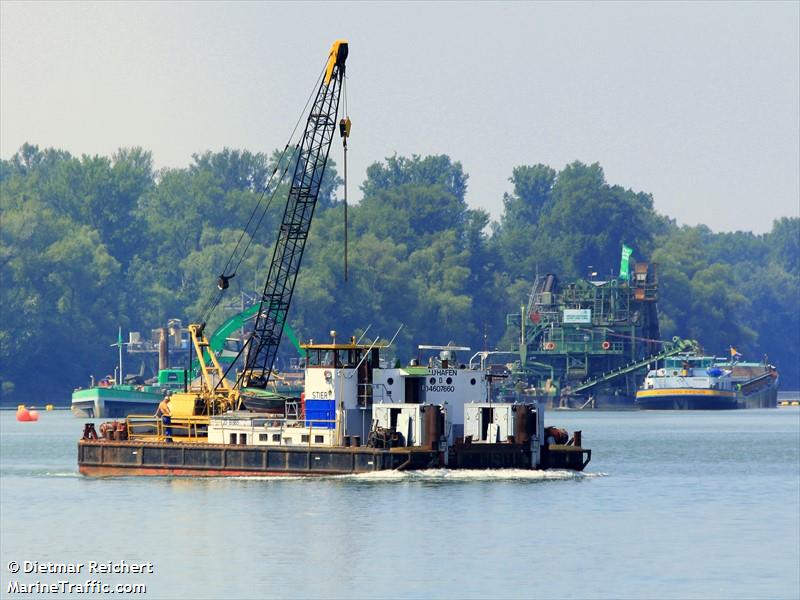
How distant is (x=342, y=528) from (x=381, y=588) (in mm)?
14718

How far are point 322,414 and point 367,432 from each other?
96.9 inches

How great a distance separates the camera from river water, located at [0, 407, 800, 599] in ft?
211

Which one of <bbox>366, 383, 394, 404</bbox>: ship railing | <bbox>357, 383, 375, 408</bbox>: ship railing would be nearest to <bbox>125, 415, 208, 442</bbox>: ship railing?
<bbox>357, 383, 375, 408</bbox>: ship railing

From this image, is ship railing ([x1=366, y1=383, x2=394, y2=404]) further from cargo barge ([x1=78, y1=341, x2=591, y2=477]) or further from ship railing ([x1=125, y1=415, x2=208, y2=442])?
ship railing ([x1=125, y1=415, x2=208, y2=442])

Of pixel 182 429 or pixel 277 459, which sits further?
pixel 182 429

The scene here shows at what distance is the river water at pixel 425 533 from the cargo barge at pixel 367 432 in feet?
3.86

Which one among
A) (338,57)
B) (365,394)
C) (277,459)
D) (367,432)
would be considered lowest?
(277,459)

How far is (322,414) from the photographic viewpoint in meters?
97.8

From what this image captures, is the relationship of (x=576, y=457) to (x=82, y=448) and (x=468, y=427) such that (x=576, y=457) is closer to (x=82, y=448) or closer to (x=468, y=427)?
(x=468, y=427)

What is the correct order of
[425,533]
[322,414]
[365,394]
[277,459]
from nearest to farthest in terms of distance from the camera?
[425,533] → [277,459] → [322,414] → [365,394]

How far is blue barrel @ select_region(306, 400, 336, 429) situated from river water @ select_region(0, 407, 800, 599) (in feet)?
10.5

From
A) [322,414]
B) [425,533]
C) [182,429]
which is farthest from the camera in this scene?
[182,429]

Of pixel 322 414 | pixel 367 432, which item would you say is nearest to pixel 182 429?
pixel 322 414

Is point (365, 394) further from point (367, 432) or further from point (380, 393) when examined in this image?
point (367, 432)
